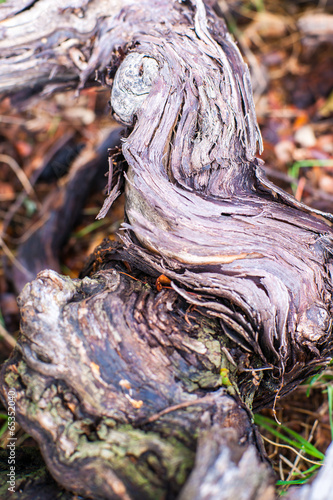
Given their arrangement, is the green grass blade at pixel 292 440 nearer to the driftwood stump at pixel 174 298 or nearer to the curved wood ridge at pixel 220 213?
the driftwood stump at pixel 174 298

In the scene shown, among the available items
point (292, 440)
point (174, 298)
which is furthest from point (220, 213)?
point (292, 440)

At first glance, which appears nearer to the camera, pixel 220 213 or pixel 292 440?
pixel 220 213

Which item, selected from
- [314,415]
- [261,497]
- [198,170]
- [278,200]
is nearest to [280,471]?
[314,415]

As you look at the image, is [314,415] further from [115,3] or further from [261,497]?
[115,3]

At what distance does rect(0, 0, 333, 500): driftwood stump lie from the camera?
3.83ft

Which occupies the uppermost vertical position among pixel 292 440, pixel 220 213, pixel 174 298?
pixel 220 213

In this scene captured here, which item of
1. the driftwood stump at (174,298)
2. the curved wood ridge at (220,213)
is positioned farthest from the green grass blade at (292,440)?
the curved wood ridge at (220,213)

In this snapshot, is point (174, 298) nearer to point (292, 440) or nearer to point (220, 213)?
point (220, 213)

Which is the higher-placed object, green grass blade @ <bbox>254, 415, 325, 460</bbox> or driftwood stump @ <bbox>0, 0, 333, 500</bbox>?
driftwood stump @ <bbox>0, 0, 333, 500</bbox>

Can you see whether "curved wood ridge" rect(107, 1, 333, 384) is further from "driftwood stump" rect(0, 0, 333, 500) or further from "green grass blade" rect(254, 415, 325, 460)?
"green grass blade" rect(254, 415, 325, 460)

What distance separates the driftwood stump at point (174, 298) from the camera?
45.9 inches

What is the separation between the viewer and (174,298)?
4.90ft

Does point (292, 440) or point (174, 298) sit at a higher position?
point (174, 298)

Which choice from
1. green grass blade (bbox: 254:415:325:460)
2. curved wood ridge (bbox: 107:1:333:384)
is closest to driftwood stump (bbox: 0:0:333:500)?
curved wood ridge (bbox: 107:1:333:384)
